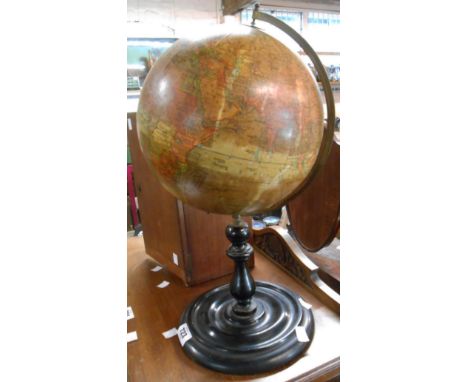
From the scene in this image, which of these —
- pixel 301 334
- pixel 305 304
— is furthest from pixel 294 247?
pixel 301 334

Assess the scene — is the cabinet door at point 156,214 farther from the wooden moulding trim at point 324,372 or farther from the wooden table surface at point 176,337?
the wooden moulding trim at point 324,372

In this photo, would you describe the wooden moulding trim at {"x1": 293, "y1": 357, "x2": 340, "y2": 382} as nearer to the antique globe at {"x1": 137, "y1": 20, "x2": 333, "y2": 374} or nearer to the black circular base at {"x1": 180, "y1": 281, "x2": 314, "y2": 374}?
the black circular base at {"x1": 180, "y1": 281, "x2": 314, "y2": 374}

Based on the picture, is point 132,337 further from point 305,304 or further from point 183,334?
point 305,304

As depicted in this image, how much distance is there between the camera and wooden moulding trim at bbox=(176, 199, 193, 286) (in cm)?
125

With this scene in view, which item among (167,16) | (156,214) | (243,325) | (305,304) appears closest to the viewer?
(243,325)

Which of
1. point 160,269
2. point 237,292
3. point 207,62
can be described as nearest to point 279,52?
point 207,62

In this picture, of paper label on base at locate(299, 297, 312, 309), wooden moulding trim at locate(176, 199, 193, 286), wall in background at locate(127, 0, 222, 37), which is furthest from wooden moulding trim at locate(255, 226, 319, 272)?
wall in background at locate(127, 0, 222, 37)

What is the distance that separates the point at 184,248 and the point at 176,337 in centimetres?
33

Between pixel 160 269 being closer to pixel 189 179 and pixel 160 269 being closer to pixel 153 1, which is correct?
pixel 189 179

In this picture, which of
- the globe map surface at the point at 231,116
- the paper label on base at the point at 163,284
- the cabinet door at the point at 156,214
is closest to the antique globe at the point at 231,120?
the globe map surface at the point at 231,116

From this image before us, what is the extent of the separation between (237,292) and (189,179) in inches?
18.7

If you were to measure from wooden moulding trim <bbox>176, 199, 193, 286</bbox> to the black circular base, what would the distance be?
0.15 m

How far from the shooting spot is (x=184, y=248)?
128cm

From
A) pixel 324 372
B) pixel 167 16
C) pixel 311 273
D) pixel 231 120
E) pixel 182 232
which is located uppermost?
pixel 167 16
